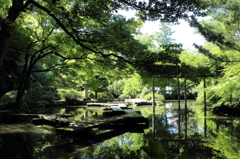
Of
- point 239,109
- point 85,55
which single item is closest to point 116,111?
point 85,55

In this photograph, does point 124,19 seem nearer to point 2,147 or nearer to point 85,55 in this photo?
point 85,55

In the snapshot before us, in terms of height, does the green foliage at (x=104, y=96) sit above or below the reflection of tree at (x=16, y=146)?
above

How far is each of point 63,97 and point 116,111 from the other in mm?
11455

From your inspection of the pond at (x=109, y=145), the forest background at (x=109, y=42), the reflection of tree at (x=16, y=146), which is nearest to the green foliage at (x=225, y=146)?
the pond at (x=109, y=145)

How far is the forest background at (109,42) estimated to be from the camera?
559 cm

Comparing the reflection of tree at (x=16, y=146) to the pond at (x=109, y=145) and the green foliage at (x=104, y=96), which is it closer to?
the pond at (x=109, y=145)

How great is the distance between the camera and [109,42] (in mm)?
7285

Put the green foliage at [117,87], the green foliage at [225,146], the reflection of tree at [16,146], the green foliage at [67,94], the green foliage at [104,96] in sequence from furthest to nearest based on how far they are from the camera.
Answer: the green foliage at [117,87], the green foliage at [104,96], the green foliage at [67,94], the green foliage at [225,146], the reflection of tree at [16,146]

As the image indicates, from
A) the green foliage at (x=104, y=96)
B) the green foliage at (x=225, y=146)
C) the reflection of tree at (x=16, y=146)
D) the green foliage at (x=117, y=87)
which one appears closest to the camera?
the reflection of tree at (x=16, y=146)

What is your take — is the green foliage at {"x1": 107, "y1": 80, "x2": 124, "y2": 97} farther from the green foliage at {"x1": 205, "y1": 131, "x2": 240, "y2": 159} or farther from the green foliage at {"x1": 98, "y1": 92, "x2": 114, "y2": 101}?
the green foliage at {"x1": 205, "y1": 131, "x2": 240, "y2": 159}

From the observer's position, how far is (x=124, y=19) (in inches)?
320

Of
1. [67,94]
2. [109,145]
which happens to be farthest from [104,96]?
[109,145]

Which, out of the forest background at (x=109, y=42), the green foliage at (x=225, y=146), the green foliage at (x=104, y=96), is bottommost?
the green foliage at (x=225, y=146)

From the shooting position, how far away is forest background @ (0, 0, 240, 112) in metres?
Result: 5.59
